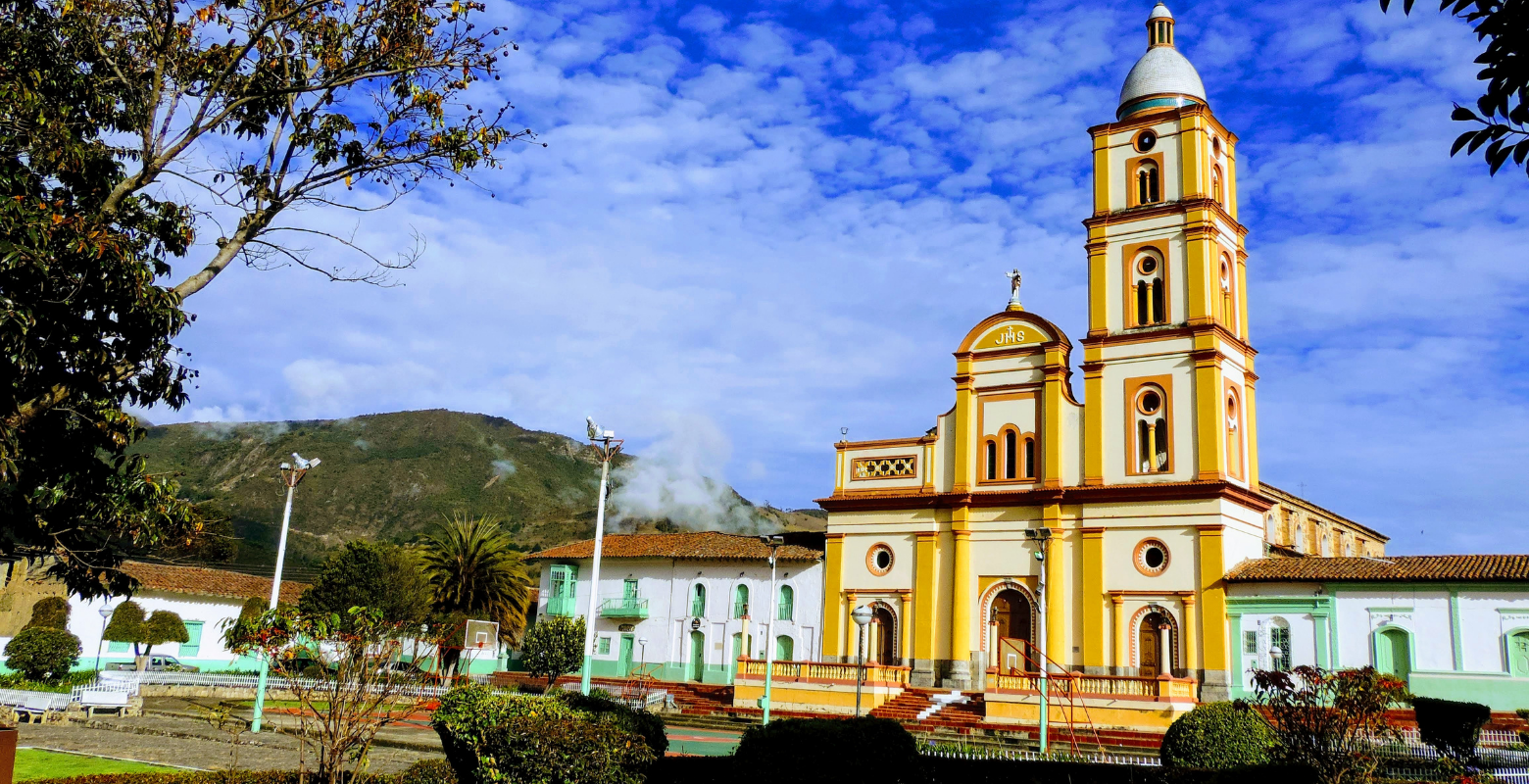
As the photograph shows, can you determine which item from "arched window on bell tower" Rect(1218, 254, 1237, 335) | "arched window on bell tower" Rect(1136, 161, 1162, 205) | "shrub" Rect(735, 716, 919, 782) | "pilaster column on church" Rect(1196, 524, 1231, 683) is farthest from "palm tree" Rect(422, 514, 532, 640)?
"shrub" Rect(735, 716, 919, 782)

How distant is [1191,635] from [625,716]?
71.7 feet

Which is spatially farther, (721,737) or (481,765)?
(721,737)

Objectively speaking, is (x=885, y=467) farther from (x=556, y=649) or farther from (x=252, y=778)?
(x=252, y=778)

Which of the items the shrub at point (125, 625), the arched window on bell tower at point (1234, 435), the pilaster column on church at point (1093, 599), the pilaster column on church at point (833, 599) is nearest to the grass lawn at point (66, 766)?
the pilaster column on church at point (833, 599)

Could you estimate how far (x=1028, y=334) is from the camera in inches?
1423

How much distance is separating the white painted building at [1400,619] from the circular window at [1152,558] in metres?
1.92

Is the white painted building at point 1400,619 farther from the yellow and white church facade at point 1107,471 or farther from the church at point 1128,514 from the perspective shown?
the yellow and white church facade at point 1107,471

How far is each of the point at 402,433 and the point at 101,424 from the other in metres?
155

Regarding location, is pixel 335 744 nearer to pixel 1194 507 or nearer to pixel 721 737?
pixel 721 737

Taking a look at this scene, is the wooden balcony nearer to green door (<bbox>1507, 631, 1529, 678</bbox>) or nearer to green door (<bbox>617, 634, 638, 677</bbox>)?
green door (<bbox>1507, 631, 1529, 678</bbox>)

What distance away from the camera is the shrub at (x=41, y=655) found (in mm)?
30531

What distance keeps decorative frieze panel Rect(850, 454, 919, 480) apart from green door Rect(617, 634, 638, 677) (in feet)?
41.0

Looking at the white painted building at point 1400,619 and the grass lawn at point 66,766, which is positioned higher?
the white painted building at point 1400,619

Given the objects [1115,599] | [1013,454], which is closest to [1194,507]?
[1115,599]
